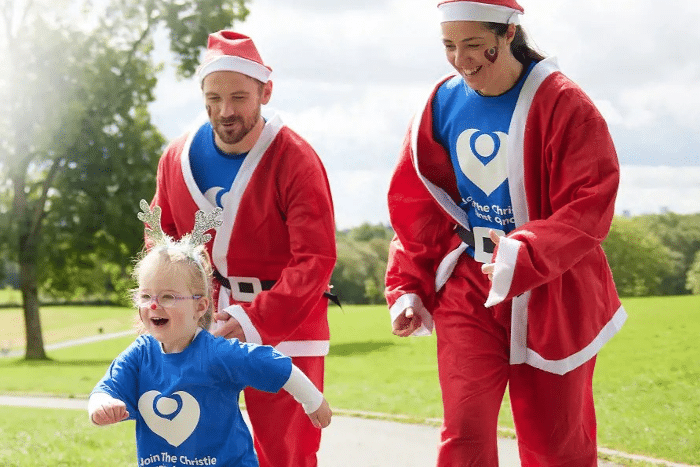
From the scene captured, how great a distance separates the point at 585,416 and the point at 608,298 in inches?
20.1

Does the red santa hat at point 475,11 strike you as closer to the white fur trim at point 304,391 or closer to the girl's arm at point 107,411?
the white fur trim at point 304,391

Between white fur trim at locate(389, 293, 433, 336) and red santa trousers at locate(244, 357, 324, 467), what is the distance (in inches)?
26.9

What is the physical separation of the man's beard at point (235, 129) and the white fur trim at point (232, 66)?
8.2 inches

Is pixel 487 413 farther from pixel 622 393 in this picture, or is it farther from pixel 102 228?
pixel 102 228

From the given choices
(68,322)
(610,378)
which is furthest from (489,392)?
(68,322)

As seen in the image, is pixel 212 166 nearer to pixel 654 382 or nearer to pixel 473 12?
pixel 473 12

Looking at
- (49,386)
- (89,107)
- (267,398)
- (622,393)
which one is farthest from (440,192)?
(89,107)

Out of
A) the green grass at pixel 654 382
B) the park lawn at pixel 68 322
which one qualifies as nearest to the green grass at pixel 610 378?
the green grass at pixel 654 382

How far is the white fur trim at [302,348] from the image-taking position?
484 centimetres

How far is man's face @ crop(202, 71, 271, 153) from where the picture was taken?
472 cm

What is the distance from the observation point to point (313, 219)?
470 cm

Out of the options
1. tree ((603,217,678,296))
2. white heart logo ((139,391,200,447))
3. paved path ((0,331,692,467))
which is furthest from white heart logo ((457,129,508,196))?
tree ((603,217,678,296))

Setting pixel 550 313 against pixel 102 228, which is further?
pixel 102 228

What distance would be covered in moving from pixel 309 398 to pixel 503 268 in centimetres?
84
